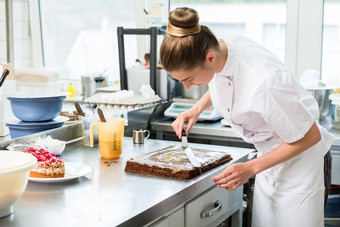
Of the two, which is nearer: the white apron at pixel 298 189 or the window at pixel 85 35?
the white apron at pixel 298 189

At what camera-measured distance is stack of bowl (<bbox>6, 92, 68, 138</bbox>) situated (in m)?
2.33

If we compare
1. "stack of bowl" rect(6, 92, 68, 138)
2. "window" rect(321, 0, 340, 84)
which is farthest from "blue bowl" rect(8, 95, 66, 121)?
"window" rect(321, 0, 340, 84)

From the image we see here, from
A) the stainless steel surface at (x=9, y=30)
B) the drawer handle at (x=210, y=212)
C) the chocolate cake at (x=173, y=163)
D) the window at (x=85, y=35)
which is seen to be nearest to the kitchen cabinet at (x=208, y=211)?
the drawer handle at (x=210, y=212)

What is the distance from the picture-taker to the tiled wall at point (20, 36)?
4094 mm

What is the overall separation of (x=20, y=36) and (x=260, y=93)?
10.1ft

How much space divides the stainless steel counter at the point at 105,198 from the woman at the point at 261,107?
0.18 m

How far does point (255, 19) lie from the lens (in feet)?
11.5

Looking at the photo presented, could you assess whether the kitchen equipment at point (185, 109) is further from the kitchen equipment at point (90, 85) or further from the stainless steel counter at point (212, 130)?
the kitchen equipment at point (90, 85)

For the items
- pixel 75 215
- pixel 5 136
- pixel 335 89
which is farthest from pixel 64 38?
pixel 75 215

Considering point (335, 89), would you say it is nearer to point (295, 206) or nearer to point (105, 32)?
point (295, 206)

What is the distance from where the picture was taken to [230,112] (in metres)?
1.86

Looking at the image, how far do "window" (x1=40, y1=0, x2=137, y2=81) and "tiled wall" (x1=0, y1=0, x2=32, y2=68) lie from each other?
0.13m

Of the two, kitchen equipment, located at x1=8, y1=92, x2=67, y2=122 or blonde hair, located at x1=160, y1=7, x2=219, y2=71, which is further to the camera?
kitchen equipment, located at x1=8, y1=92, x2=67, y2=122

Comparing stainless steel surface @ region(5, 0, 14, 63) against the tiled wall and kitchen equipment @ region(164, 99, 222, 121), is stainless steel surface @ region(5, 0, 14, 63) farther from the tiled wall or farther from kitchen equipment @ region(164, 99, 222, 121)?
kitchen equipment @ region(164, 99, 222, 121)
